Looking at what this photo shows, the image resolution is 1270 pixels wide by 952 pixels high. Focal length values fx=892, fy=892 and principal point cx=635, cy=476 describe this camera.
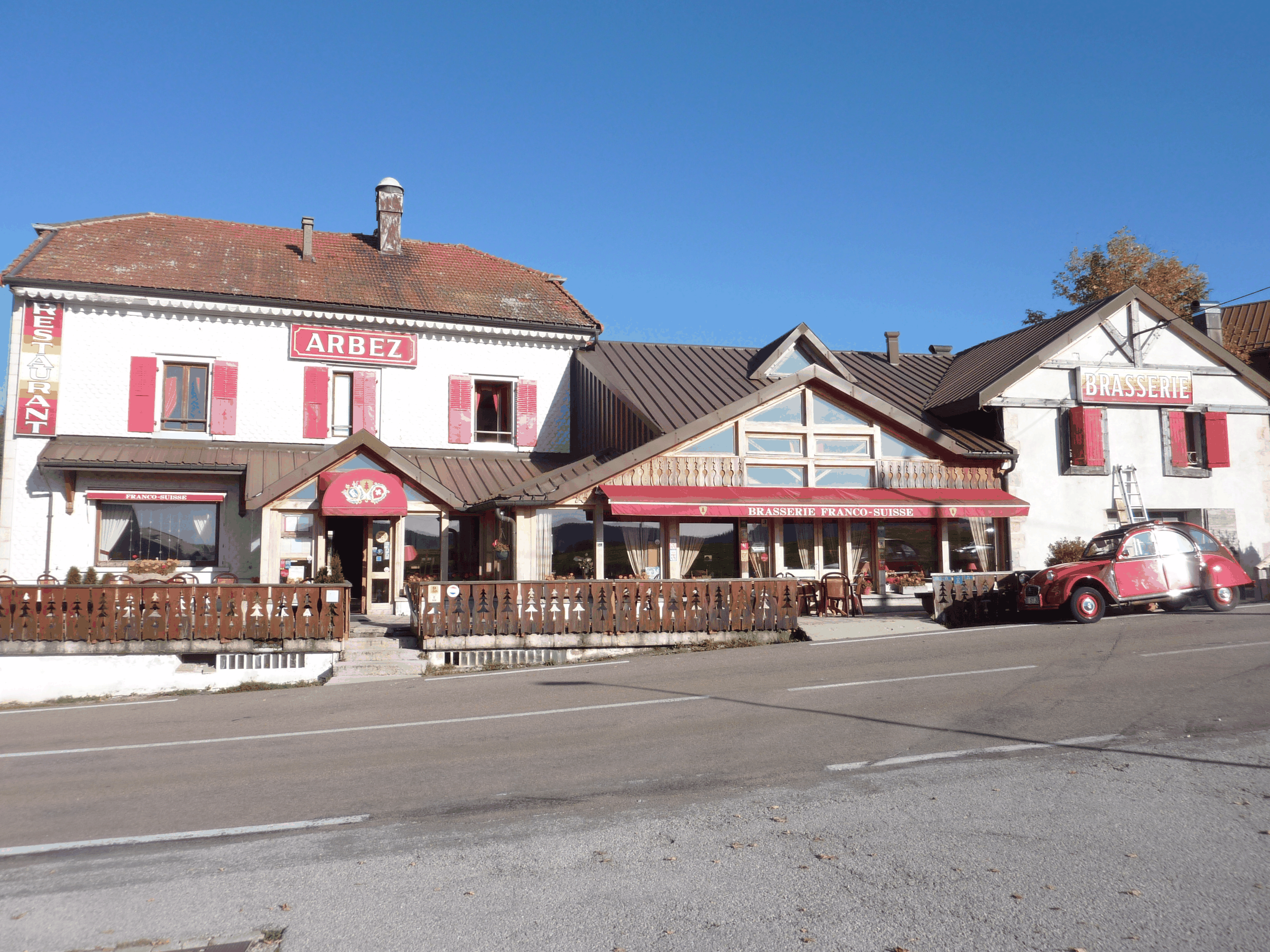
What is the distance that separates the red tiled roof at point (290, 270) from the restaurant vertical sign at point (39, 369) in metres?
0.78

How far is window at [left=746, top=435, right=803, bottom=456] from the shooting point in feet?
65.5

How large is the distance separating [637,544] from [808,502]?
147 inches

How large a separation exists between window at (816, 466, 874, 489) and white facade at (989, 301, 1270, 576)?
403cm

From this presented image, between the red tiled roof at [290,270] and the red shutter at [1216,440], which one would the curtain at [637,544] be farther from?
the red shutter at [1216,440]

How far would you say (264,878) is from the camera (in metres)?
5.18

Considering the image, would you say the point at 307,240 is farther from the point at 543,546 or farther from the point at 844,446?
the point at 844,446

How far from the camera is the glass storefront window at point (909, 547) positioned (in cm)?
2077

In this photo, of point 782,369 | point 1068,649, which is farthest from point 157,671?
point 782,369

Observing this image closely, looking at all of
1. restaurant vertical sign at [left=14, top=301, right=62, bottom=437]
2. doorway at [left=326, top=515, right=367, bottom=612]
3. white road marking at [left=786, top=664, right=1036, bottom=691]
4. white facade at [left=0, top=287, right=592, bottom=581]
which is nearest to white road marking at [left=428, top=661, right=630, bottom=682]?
white road marking at [left=786, top=664, right=1036, bottom=691]

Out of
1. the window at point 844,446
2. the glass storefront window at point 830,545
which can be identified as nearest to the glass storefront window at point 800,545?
the glass storefront window at point 830,545

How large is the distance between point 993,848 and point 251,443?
18.6 metres

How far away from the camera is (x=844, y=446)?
20594 mm

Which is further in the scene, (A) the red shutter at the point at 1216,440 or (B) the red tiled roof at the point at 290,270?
(A) the red shutter at the point at 1216,440

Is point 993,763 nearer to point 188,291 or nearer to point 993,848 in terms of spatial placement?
point 993,848
